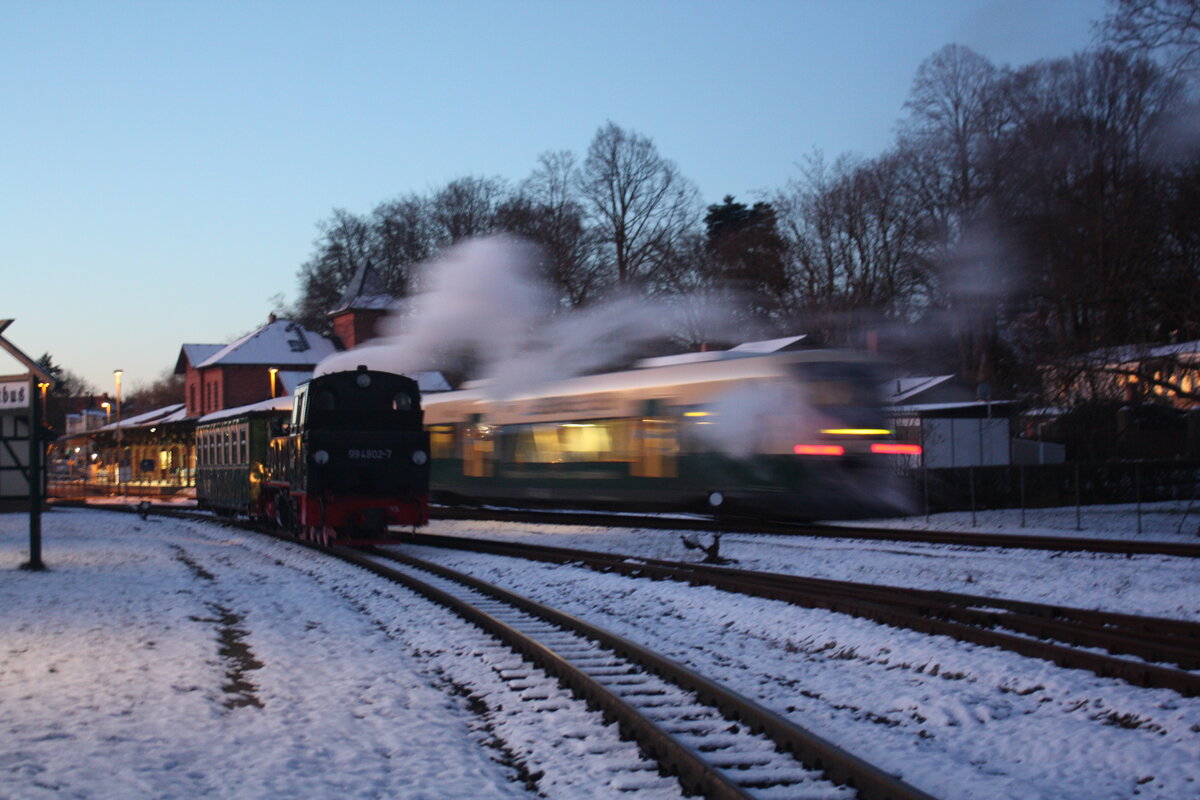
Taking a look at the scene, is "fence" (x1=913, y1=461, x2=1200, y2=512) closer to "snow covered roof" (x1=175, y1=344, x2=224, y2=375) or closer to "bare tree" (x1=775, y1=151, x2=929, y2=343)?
"bare tree" (x1=775, y1=151, x2=929, y2=343)

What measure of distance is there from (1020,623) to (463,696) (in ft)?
16.2

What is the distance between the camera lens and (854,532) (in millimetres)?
18938

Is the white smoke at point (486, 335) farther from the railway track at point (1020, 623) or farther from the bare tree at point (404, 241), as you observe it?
the bare tree at point (404, 241)

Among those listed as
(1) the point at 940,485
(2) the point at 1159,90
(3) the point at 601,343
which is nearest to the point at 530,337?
→ (3) the point at 601,343

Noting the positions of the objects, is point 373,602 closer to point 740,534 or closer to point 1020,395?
point 740,534

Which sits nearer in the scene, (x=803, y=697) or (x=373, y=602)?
(x=803, y=697)

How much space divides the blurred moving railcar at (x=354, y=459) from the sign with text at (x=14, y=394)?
4195 millimetres

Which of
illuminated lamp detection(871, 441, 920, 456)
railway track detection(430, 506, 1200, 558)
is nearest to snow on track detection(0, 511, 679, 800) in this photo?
railway track detection(430, 506, 1200, 558)

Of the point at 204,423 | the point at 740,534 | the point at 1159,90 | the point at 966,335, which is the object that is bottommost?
the point at 740,534

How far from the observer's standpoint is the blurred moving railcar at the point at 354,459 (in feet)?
57.6

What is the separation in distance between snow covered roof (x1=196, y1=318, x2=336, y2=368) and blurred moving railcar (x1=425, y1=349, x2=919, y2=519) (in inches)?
2082

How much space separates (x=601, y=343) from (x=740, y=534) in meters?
9.78

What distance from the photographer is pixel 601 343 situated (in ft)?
91.9

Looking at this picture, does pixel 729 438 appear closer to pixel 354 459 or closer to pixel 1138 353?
pixel 354 459
